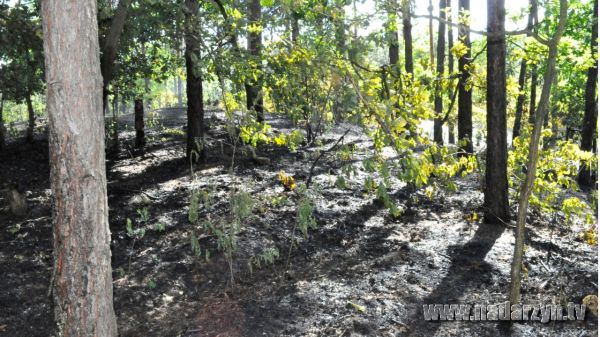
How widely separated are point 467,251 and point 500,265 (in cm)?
52

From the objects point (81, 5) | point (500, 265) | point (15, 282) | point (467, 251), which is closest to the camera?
point (81, 5)

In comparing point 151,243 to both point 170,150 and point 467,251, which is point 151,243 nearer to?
point 467,251

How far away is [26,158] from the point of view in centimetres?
1199

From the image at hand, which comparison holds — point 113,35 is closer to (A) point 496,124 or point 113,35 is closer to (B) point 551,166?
(A) point 496,124

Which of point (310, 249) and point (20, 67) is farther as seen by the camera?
point (20, 67)

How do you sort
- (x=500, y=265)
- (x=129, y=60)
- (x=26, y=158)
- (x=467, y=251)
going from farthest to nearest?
(x=26, y=158) < (x=129, y=60) < (x=467, y=251) < (x=500, y=265)

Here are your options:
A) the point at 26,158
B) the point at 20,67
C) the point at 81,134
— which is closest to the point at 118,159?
the point at 26,158

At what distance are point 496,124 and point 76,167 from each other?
603 cm

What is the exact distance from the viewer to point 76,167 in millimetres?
3734

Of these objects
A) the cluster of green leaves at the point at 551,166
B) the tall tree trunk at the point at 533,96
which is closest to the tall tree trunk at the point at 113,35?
the cluster of green leaves at the point at 551,166

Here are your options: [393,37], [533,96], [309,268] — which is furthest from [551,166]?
[533,96]

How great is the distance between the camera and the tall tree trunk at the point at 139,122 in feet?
41.5

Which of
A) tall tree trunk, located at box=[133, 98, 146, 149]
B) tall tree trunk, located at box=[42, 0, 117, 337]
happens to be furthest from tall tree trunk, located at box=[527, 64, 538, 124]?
tall tree trunk, located at box=[42, 0, 117, 337]

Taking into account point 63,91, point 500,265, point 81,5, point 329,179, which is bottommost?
point 500,265
